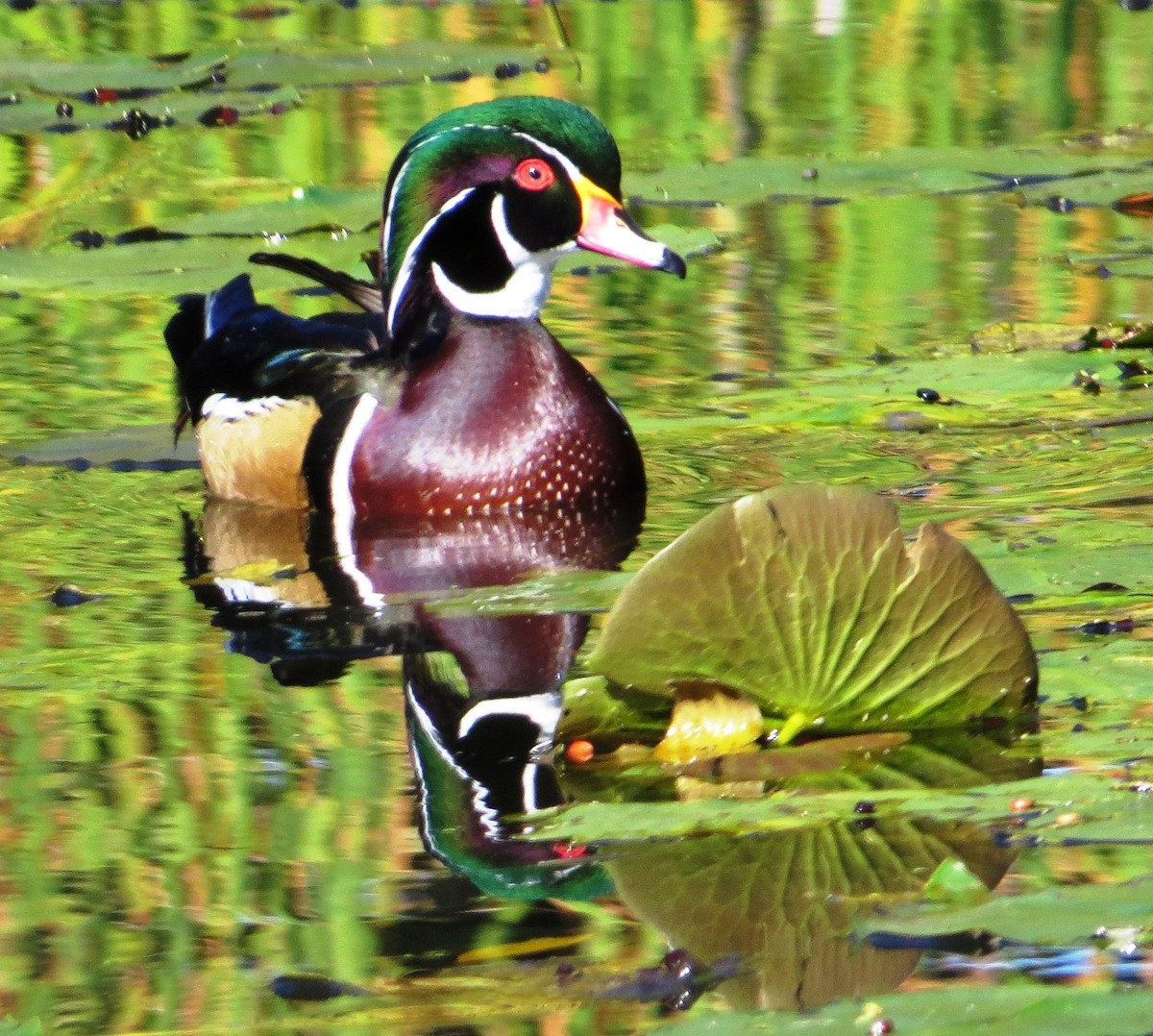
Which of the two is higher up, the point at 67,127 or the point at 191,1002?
the point at 191,1002

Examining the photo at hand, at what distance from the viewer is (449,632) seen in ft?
14.6

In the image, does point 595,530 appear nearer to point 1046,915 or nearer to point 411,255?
point 411,255

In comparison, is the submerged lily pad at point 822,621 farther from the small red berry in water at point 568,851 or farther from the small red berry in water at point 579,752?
the small red berry in water at point 568,851

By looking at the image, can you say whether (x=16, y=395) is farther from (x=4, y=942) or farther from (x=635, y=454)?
(x=4, y=942)

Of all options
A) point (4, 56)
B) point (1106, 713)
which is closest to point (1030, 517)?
point (1106, 713)

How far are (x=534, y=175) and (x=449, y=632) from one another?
5.63ft

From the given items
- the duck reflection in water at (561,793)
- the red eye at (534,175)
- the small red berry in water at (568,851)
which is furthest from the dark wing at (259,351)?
the small red berry in water at (568,851)

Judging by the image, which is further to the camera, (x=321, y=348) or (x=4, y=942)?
(x=321, y=348)

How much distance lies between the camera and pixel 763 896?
293cm

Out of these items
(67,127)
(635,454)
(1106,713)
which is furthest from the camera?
(67,127)

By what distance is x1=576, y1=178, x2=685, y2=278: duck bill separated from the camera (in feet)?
18.4

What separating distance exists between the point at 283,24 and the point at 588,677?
9309mm

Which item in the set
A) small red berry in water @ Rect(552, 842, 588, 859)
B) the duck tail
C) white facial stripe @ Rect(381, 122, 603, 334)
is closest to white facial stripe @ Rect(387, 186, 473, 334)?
white facial stripe @ Rect(381, 122, 603, 334)

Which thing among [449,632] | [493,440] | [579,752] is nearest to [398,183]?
[493,440]
